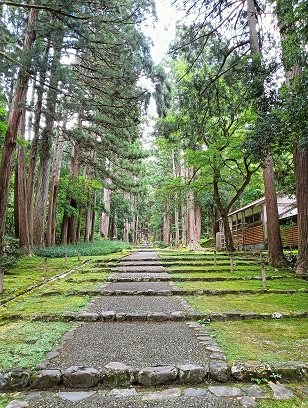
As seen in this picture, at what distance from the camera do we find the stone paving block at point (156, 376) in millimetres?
2607

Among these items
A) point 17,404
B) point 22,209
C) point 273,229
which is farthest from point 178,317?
point 22,209

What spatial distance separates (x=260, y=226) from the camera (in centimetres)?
1809

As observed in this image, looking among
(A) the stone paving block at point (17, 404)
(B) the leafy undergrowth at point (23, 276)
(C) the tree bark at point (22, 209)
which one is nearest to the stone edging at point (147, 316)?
(B) the leafy undergrowth at point (23, 276)

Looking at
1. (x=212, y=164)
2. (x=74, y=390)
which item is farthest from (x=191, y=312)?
(x=212, y=164)

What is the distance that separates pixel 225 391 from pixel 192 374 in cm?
33

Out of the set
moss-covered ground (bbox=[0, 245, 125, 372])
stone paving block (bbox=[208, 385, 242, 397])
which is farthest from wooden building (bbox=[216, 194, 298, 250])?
stone paving block (bbox=[208, 385, 242, 397])

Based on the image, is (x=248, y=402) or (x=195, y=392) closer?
(x=248, y=402)

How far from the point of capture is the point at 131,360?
9.71 ft

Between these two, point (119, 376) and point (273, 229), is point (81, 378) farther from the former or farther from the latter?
point (273, 229)

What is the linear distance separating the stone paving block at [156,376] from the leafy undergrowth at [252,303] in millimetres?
2213

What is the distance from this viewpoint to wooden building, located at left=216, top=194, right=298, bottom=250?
15719mm

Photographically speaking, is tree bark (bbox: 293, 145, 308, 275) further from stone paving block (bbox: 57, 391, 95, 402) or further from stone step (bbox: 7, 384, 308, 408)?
stone paving block (bbox: 57, 391, 95, 402)

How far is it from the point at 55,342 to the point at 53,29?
8.12m

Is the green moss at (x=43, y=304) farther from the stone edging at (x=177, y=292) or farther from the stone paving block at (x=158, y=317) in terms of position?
the stone paving block at (x=158, y=317)
